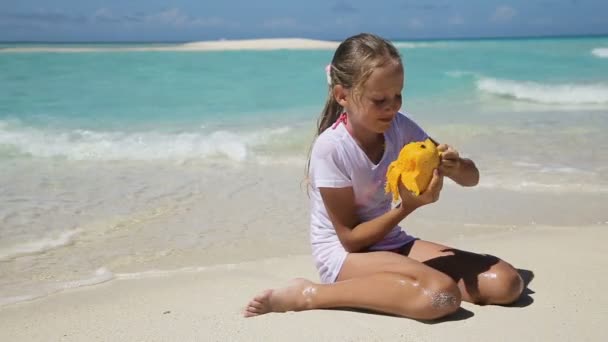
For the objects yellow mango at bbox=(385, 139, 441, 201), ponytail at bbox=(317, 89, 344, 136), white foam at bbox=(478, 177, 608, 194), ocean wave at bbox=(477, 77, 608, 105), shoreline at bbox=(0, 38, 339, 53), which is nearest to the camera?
yellow mango at bbox=(385, 139, 441, 201)

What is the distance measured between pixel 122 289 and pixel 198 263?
1.88 ft

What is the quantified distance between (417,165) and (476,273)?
65 cm

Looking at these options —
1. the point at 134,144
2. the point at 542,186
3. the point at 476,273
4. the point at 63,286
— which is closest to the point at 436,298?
the point at 476,273

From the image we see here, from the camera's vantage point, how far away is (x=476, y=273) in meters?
2.77

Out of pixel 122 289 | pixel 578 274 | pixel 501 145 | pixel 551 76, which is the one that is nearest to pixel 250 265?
pixel 122 289

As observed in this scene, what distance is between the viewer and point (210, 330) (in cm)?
257

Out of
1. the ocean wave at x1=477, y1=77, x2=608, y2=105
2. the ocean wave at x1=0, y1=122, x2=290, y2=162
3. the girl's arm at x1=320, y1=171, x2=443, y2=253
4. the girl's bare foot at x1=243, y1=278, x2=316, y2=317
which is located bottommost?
the ocean wave at x1=0, y1=122, x2=290, y2=162

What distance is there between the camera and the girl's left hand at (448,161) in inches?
101

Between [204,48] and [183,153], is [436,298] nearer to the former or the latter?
[183,153]

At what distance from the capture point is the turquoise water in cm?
422

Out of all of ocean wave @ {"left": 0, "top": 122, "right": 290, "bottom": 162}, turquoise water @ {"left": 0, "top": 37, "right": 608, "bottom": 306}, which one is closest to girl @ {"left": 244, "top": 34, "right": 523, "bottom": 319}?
turquoise water @ {"left": 0, "top": 37, "right": 608, "bottom": 306}

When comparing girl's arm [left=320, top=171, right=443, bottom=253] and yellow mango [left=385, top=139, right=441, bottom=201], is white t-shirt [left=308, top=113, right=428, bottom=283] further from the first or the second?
yellow mango [left=385, top=139, right=441, bottom=201]

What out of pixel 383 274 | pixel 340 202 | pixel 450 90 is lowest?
pixel 450 90

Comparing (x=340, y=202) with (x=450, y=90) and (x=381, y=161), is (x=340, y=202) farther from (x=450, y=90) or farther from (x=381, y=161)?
(x=450, y=90)
